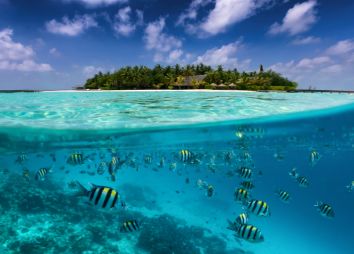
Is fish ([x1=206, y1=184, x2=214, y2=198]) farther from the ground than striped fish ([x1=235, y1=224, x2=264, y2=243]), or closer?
closer

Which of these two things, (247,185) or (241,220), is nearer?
(241,220)

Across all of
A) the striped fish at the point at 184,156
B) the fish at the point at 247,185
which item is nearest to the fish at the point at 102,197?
the fish at the point at 247,185

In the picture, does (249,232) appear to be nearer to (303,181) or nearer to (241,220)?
(241,220)

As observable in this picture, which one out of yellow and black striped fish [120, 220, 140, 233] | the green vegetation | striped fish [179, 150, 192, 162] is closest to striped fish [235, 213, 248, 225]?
yellow and black striped fish [120, 220, 140, 233]

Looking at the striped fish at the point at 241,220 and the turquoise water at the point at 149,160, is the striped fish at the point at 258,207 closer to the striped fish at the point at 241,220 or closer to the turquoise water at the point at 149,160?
the striped fish at the point at 241,220

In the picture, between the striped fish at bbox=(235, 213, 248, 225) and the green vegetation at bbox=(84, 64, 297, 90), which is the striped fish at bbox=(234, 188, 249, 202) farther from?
the green vegetation at bbox=(84, 64, 297, 90)

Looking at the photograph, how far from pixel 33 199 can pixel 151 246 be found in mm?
7141

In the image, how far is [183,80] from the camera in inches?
3265

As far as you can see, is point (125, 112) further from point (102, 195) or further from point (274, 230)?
point (102, 195)

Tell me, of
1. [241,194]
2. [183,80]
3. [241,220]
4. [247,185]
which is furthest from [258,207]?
[183,80]

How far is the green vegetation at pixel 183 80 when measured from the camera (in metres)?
79.8

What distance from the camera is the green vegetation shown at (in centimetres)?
7981

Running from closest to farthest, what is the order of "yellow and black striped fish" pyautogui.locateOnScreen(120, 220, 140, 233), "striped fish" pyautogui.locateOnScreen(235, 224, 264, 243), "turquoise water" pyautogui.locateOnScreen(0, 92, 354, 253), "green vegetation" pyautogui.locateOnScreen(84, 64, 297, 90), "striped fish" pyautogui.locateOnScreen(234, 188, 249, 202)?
"striped fish" pyautogui.locateOnScreen(235, 224, 264, 243) → "yellow and black striped fish" pyautogui.locateOnScreen(120, 220, 140, 233) → "striped fish" pyautogui.locateOnScreen(234, 188, 249, 202) → "turquoise water" pyautogui.locateOnScreen(0, 92, 354, 253) → "green vegetation" pyautogui.locateOnScreen(84, 64, 297, 90)

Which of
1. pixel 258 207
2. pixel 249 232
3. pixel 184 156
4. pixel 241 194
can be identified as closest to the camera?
pixel 249 232
